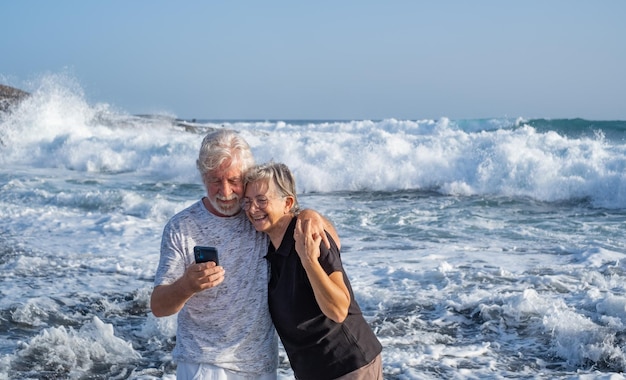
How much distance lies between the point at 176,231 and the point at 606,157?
17.7m

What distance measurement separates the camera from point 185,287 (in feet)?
9.02

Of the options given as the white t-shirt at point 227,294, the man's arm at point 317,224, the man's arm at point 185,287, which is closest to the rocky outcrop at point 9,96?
the white t-shirt at point 227,294

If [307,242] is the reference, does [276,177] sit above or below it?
above

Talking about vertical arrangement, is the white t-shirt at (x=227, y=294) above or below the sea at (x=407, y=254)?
above

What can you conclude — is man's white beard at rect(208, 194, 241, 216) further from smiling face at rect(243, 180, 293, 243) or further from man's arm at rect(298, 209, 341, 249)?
man's arm at rect(298, 209, 341, 249)

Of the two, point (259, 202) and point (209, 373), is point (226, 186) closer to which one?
point (259, 202)

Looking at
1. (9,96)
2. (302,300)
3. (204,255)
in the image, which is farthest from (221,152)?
(9,96)

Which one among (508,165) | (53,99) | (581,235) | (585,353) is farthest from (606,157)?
(53,99)

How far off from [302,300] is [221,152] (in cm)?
67

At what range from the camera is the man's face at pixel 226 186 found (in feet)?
9.68

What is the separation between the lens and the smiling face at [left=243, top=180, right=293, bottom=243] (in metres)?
2.93

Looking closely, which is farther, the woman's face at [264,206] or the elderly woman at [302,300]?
the woman's face at [264,206]

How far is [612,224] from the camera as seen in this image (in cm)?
1266

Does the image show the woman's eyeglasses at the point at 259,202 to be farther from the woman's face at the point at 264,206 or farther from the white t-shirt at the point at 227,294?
the white t-shirt at the point at 227,294
